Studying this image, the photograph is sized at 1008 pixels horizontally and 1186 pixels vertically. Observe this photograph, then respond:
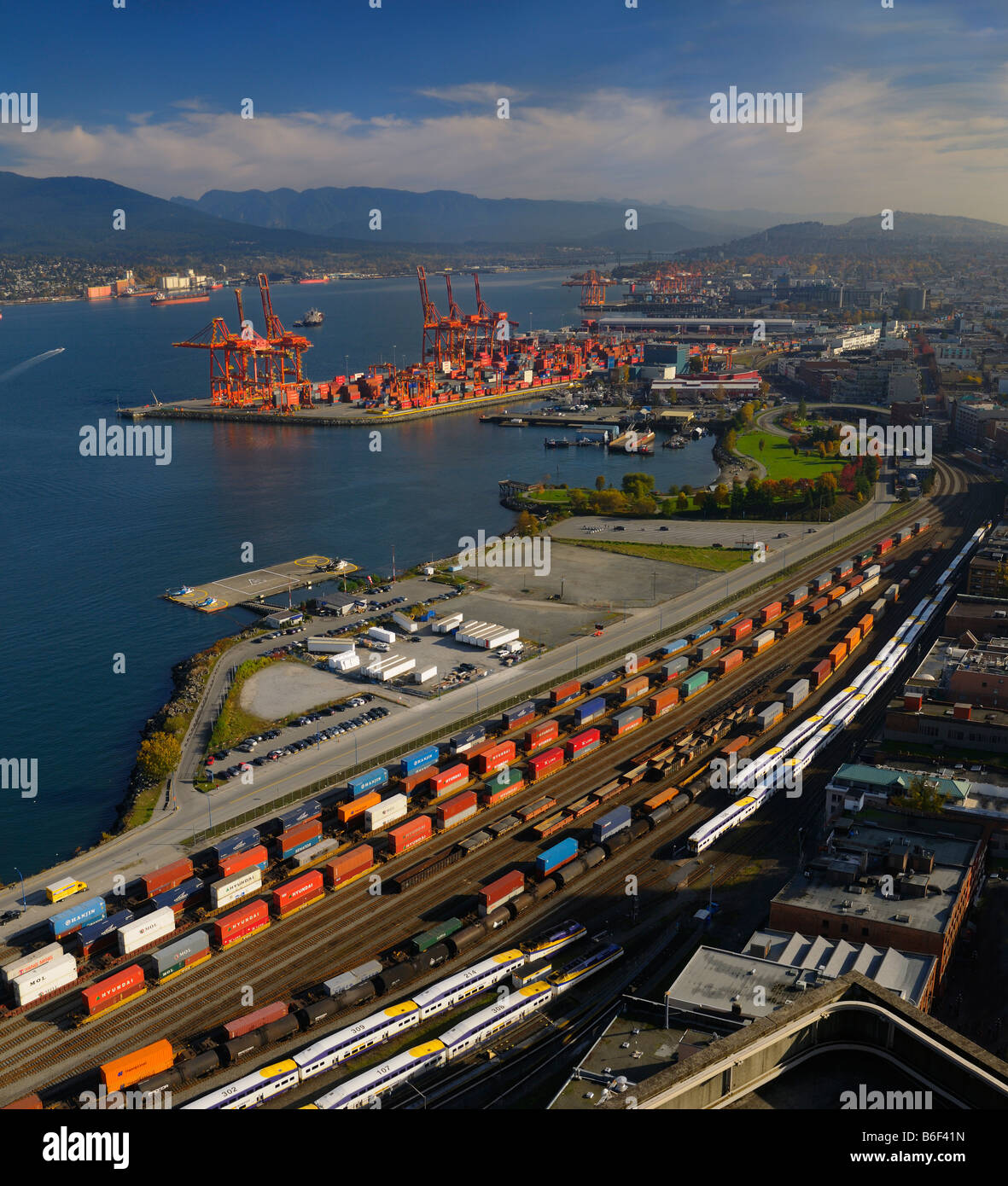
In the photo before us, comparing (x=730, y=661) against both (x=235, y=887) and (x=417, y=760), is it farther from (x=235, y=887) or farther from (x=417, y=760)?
(x=235, y=887)

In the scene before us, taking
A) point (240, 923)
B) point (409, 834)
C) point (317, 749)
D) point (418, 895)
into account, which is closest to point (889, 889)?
point (418, 895)

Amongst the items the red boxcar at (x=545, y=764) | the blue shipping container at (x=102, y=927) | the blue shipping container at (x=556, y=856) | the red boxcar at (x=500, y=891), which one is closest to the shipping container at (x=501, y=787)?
the red boxcar at (x=545, y=764)

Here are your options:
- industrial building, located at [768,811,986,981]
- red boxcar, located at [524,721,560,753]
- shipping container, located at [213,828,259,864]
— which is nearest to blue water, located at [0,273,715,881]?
shipping container, located at [213,828,259,864]

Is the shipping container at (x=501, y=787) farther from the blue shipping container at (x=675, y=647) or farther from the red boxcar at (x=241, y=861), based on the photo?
the blue shipping container at (x=675, y=647)

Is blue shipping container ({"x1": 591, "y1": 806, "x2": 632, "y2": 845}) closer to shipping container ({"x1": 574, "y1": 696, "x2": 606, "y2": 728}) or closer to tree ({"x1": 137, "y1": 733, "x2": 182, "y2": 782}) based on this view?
shipping container ({"x1": 574, "y1": 696, "x2": 606, "y2": 728})

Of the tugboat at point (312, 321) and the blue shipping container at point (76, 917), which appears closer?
the blue shipping container at point (76, 917)

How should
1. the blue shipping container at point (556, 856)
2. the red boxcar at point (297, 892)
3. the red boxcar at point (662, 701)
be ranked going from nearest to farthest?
1. the red boxcar at point (297, 892)
2. the blue shipping container at point (556, 856)
3. the red boxcar at point (662, 701)
